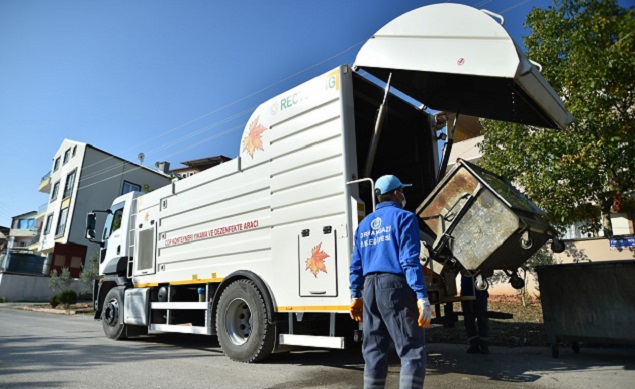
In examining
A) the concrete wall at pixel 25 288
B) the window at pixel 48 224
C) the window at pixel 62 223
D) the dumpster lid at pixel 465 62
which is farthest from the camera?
the window at pixel 48 224

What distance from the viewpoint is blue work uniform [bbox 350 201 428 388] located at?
298cm

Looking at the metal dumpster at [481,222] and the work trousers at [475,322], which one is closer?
the metal dumpster at [481,222]

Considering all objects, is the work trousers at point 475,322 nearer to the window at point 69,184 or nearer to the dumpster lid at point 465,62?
the dumpster lid at point 465,62

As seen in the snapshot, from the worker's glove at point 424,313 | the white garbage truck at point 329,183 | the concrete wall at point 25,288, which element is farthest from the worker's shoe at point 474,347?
the concrete wall at point 25,288

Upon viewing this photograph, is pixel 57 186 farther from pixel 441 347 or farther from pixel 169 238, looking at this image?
pixel 441 347

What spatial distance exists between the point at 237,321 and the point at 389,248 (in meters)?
3.38

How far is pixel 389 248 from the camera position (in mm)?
3229

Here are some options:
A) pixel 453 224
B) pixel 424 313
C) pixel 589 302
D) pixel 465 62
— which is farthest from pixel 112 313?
pixel 589 302

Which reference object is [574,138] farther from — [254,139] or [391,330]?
[391,330]

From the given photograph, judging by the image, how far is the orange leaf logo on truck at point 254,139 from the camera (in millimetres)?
5820

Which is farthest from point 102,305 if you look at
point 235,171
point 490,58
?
point 490,58

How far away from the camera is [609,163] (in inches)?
347

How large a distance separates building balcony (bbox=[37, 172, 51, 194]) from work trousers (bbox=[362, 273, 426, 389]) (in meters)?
44.4

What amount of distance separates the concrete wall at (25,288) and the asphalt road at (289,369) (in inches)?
996
